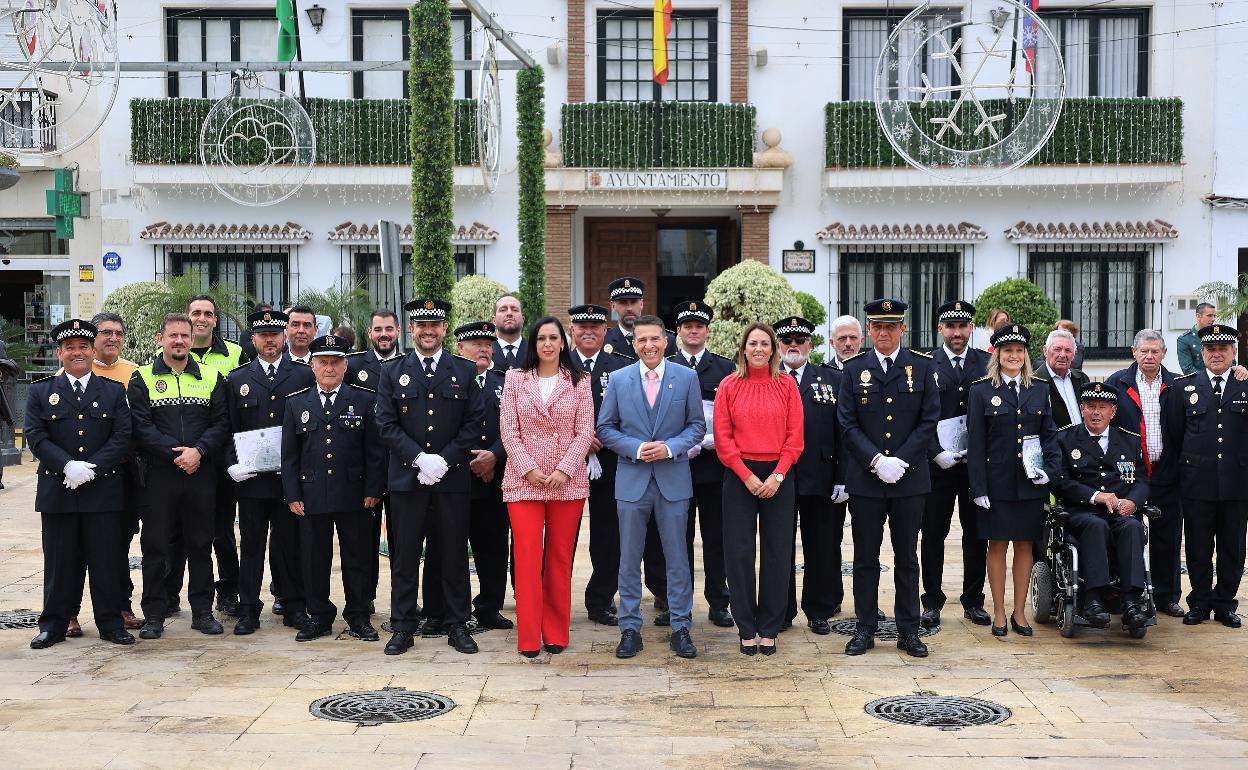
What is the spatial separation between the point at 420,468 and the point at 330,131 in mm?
14619

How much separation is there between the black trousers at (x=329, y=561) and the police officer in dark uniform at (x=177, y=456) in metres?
0.68

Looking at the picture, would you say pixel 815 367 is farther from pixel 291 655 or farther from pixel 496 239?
pixel 496 239

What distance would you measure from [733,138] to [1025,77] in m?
4.59

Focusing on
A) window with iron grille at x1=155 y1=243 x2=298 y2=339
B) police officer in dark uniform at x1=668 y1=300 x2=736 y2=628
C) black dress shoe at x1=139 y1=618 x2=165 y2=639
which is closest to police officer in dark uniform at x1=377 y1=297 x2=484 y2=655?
police officer in dark uniform at x1=668 y1=300 x2=736 y2=628

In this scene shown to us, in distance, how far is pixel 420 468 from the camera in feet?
25.5

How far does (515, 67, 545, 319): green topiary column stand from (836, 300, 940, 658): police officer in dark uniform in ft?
25.7

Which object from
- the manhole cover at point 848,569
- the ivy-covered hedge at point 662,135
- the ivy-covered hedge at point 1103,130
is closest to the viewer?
the manhole cover at point 848,569

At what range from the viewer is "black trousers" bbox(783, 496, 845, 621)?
8422mm

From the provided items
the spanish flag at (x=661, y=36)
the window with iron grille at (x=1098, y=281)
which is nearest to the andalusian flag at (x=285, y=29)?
the spanish flag at (x=661, y=36)

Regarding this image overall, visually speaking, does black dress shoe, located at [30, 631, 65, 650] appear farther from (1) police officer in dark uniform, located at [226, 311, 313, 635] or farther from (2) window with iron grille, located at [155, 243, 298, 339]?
(2) window with iron grille, located at [155, 243, 298, 339]

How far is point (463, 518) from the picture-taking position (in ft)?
26.2

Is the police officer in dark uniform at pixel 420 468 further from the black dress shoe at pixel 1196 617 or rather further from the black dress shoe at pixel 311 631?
→ the black dress shoe at pixel 1196 617

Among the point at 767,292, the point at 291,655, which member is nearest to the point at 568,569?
the point at 291,655

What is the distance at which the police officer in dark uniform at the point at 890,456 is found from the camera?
25.3ft
